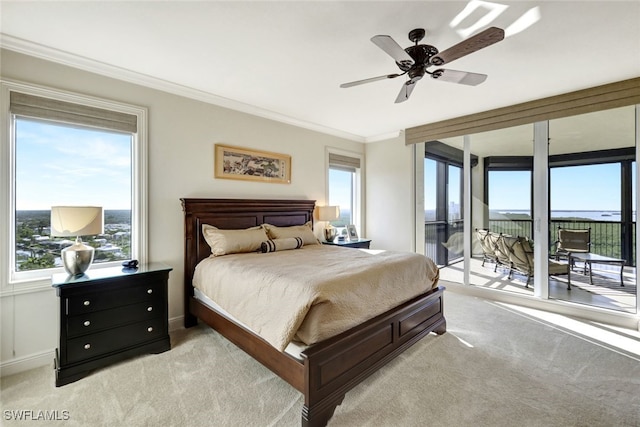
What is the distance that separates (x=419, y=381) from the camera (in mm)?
2180

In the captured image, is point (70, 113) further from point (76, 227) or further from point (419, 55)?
point (419, 55)

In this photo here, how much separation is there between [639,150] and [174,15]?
4.73 m

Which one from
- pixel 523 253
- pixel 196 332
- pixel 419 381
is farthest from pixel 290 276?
pixel 523 253

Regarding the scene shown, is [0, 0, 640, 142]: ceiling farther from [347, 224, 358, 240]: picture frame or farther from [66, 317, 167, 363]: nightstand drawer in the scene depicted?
[66, 317, 167, 363]: nightstand drawer

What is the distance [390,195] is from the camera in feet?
17.3

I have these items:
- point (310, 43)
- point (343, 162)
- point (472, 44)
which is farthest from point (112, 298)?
point (343, 162)

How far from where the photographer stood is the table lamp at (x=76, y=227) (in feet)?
7.26

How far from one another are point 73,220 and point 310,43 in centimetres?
236

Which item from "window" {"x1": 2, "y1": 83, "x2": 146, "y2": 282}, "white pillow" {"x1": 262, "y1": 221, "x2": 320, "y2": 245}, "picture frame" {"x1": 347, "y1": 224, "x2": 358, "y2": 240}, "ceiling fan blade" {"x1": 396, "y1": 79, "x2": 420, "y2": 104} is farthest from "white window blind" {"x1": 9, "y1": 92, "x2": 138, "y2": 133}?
"picture frame" {"x1": 347, "y1": 224, "x2": 358, "y2": 240}

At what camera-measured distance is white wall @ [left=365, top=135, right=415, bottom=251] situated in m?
5.01

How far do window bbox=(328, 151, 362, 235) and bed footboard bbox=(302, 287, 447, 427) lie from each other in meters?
2.88

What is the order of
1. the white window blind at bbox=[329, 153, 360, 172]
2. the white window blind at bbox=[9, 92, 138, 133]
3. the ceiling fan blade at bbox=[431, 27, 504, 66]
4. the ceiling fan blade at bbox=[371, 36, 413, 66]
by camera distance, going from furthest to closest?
the white window blind at bbox=[329, 153, 360, 172] → the white window blind at bbox=[9, 92, 138, 133] → the ceiling fan blade at bbox=[371, 36, 413, 66] → the ceiling fan blade at bbox=[431, 27, 504, 66]

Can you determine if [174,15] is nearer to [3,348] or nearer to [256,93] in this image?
[256,93]

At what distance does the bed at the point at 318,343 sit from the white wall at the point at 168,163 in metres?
0.17
